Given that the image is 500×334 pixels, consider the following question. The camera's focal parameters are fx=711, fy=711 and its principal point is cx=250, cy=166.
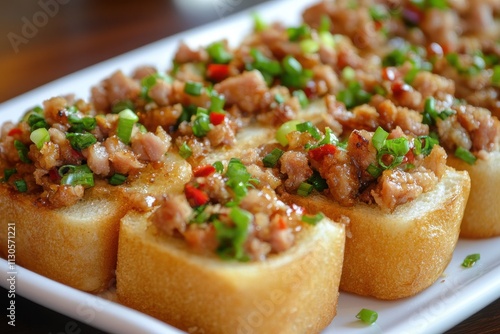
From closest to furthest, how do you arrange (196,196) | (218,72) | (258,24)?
(196,196) < (218,72) < (258,24)

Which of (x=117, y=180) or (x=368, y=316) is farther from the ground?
(x=117, y=180)

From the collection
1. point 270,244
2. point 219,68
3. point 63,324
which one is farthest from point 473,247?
point 63,324

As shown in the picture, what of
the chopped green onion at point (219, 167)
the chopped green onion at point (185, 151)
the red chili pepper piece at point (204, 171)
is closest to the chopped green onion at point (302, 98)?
the chopped green onion at point (185, 151)

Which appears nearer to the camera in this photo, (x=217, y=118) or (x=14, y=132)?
(x=14, y=132)

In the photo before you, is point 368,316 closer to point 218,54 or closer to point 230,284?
point 230,284
